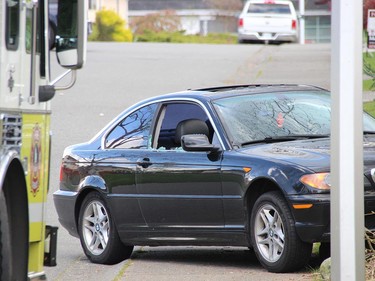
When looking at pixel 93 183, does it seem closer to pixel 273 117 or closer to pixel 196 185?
pixel 196 185

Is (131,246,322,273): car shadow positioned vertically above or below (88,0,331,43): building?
below

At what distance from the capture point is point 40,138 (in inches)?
309

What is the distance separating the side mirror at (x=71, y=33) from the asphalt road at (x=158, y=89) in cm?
300

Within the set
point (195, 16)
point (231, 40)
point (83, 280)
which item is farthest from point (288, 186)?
point (195, 16)

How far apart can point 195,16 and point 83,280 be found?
200ft

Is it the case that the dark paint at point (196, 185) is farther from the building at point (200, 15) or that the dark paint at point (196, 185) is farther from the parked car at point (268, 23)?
the building at point (200, 15)

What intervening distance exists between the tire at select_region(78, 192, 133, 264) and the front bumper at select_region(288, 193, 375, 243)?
7.74 feet

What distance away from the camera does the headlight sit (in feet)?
31.5

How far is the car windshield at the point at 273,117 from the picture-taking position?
10.7 m

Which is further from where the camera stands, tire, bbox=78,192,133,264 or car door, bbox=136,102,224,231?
tire, bbox=78,192,133,264

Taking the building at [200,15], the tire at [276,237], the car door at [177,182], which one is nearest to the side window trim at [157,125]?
the car door at [177,182]

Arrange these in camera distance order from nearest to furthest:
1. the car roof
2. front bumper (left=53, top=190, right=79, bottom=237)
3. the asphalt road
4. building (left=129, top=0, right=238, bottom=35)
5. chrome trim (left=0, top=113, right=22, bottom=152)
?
chrome trim (left=0, top=113, right=22, bottom=152) < the asphalt road < the car roof < front bumper (left=53, top=190, right=79, bottom=237) < building (left=129, top=0, right=238, bottom=35)

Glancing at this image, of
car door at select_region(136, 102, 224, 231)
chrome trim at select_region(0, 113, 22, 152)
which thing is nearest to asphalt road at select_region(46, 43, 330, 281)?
car door at select_region(136, 102, 224, 231)

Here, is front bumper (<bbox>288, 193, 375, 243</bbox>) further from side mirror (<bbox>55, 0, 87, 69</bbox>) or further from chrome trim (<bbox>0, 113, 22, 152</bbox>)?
chrome trim (<bbox>0, 113, 22, 152</bbox>)
